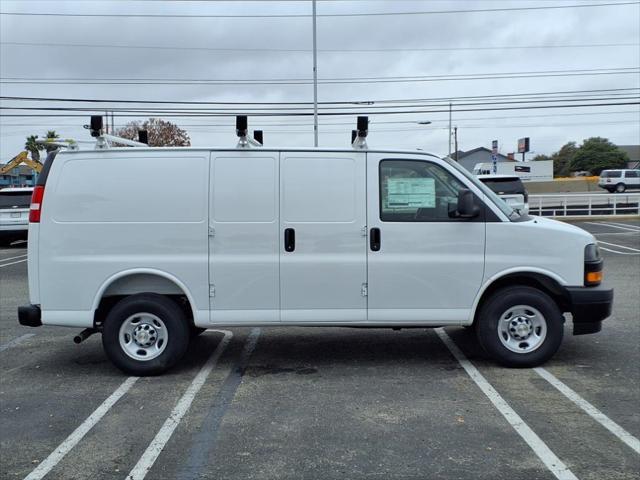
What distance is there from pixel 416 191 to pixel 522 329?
164cm

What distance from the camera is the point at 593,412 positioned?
4688mm

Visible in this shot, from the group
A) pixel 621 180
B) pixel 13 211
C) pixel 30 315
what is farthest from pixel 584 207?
pixel 30 315

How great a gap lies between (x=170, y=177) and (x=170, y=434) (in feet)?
7.71

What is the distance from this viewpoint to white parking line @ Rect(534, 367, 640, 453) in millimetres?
4160

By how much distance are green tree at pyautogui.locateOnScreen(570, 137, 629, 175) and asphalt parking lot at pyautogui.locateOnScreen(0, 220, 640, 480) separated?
96.2 m

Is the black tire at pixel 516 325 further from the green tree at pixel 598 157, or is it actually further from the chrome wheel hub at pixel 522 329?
the green tree at pixel 598 157

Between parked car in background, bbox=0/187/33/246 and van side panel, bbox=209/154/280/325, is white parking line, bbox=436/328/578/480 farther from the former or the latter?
parked car in background, bbox=0/187/33/246

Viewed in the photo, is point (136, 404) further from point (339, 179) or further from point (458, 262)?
point (458, 262)

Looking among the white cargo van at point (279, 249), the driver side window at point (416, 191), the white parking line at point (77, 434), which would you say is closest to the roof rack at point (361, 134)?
the white cargo van at point (279, 249)

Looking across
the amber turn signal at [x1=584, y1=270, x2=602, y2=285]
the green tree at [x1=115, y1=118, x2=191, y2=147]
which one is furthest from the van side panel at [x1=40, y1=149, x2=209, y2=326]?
the green tree at [x1=115, y1=118, x2=191, y2=147]

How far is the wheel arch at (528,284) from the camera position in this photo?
5.62m

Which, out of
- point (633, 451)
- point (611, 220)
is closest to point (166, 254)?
point (633, 451)

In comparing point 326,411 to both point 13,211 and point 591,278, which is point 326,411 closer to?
point 591,278

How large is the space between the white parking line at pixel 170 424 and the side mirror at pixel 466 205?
2821 millimetres
